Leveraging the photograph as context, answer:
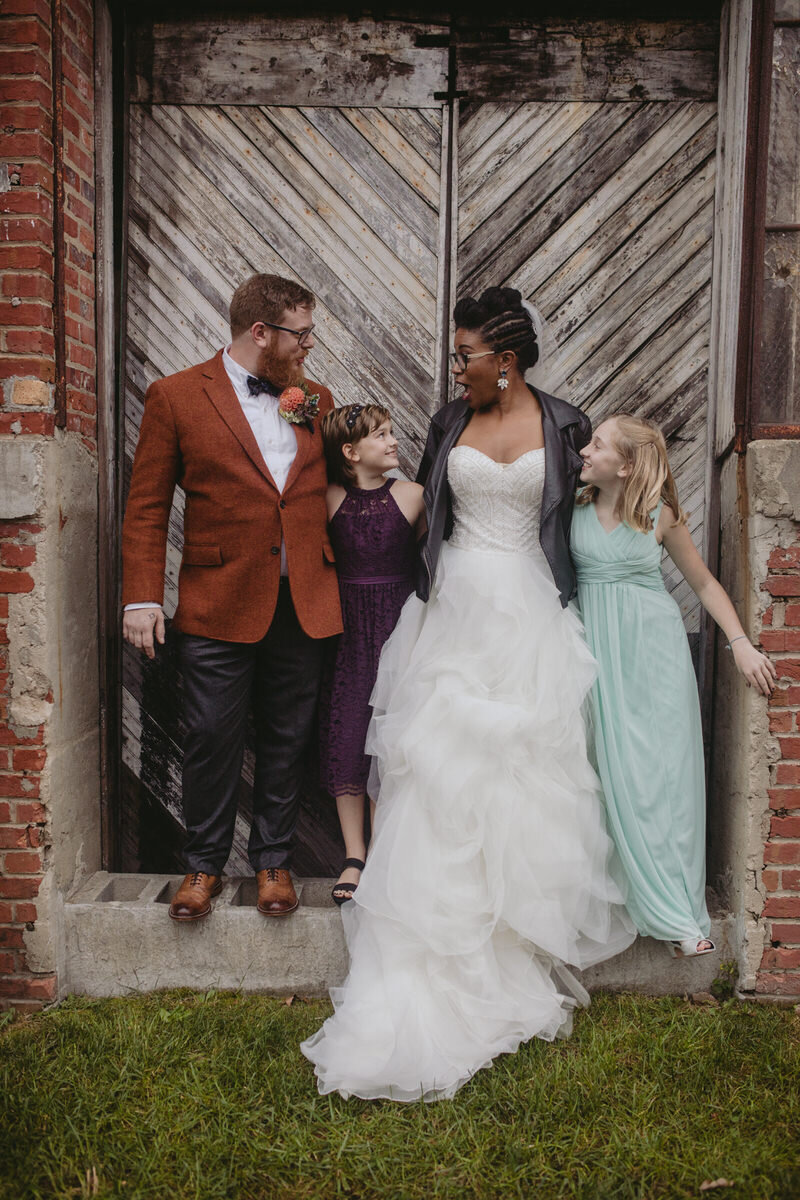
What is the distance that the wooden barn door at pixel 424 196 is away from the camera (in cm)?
354

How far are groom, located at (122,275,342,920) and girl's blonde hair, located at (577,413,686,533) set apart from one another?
3.60ft

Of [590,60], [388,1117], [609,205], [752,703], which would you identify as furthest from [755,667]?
[590,60]

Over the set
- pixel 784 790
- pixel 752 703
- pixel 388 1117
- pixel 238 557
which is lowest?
pixel 388 1117

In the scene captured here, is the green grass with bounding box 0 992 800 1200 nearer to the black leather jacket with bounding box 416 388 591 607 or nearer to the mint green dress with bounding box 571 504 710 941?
the mint green dress with bounding box 571 504 710 941

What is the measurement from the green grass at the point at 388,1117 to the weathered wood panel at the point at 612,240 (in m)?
1.70

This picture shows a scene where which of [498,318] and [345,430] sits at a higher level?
[498,318]

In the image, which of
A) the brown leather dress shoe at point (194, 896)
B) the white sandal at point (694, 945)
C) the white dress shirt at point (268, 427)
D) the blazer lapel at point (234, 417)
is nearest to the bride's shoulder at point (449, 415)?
the white dress shirt at point (268, 427)

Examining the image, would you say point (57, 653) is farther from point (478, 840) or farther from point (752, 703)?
point (752, 703)

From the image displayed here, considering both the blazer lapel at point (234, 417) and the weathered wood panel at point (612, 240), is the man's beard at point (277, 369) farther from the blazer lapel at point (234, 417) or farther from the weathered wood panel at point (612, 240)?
the weathered wood panel at point (612, 240)

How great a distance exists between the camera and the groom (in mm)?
3020

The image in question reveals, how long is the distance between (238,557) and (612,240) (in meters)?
2.07

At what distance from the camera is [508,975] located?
2783mm

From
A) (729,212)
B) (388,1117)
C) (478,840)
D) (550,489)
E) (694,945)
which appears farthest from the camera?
(729,212)

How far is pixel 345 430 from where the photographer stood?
3.17 metres
